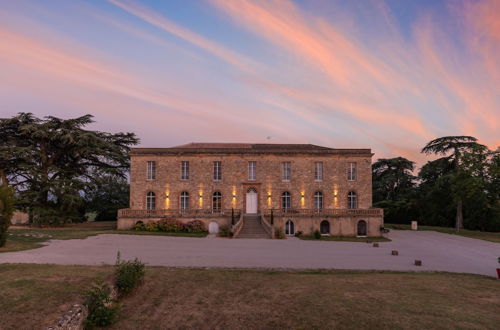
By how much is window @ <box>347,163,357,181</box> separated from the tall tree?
11.3 m

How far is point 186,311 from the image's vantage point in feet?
Answer: 29.5

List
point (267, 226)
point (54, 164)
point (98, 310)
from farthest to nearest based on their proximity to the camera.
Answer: point (54, 164) → point (267, 226) → point (98, 310)

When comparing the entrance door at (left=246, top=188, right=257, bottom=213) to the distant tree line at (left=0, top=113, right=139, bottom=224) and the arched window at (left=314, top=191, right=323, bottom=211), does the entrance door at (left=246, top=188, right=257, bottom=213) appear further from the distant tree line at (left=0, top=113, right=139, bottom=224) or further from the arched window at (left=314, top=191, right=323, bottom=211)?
the distant tree line at (left=0, top=113, right=139, bottom=224)

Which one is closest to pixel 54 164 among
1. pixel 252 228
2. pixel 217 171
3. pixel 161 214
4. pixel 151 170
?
pixel 151 170

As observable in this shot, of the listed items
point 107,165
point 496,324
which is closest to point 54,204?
point 107,165

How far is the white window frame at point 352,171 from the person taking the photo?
31.9m

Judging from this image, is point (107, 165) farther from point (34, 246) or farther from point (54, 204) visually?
point (34, 246)

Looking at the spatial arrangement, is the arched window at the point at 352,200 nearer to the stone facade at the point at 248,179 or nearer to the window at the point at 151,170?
the stone facade at the point at 248,179

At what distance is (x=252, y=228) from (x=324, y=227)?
269 inches

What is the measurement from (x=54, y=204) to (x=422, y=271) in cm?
3303

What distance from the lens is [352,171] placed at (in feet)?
105

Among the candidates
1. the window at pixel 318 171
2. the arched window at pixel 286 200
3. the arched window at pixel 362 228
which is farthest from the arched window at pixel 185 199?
the arched window at pixel 362 228

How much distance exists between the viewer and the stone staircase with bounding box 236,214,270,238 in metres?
25.9

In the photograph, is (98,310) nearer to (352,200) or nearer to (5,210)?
(5,210)
